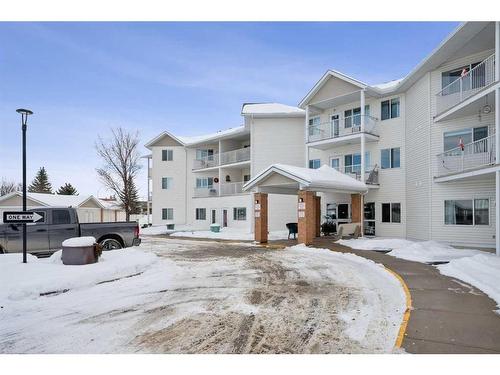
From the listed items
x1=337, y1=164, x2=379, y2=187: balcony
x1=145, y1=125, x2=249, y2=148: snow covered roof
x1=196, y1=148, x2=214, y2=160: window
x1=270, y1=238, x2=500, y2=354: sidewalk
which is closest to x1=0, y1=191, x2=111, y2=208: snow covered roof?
x1=145, y1=125, x2=249, y2=148: snow covered roof

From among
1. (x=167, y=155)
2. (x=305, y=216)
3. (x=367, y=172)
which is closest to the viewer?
(x=305, y=216)

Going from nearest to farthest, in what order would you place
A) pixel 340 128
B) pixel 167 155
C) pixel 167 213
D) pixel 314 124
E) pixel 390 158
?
pixel 390 158, pixel 340 128, pixel 314 124, pixel 167 213, pixel 167 155

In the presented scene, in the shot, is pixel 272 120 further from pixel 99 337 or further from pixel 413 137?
pixel 99 337

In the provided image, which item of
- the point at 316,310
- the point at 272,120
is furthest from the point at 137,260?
the point at 272,120

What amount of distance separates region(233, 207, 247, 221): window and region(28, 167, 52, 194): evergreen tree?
53.1 metres

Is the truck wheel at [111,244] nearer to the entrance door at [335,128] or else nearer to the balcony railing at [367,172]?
the balcony railing at [367,172]

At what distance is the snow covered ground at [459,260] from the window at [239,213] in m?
13.6

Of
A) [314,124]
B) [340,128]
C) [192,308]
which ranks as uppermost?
[314,124]

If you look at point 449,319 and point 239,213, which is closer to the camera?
point 449,319

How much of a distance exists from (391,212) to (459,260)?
1051cm

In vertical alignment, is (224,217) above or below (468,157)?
below

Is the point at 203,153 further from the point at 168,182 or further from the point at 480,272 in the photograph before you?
the point at 480,272

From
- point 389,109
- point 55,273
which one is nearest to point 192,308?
point 55,273

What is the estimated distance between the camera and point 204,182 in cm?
3572
